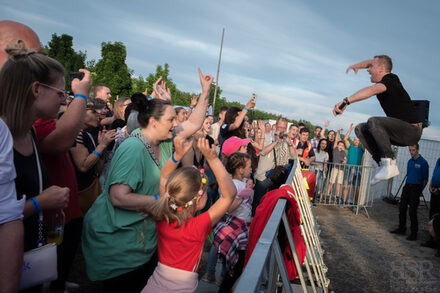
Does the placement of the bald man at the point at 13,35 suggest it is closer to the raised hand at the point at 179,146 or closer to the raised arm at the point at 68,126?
the raised arm at the point at 68,126

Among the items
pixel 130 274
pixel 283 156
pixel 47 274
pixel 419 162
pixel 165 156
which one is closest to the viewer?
pixel 47 274

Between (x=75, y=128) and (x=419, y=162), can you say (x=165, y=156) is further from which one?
(x=419, y=162)

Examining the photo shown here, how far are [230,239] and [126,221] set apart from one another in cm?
140

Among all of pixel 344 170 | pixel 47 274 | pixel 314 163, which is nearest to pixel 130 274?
pixel 47 274

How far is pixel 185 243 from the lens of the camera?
226 centimetres

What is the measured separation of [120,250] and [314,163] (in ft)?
28.0

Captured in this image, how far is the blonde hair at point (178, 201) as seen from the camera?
2.25 m

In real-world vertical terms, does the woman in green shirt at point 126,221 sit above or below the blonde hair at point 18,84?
below

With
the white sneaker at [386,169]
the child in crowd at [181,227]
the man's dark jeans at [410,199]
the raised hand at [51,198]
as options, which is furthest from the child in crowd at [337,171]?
the raised hand at [51,198]

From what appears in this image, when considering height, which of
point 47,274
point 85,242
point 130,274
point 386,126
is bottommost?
point 130,274

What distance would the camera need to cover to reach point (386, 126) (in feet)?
13.8

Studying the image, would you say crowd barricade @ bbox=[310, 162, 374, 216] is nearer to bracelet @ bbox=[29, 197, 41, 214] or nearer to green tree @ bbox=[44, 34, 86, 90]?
bracelet @ bbox=[29, 197, 41, 214]

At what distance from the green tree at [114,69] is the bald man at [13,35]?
30951 millimetres

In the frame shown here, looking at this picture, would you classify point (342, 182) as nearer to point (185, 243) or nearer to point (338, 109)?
point (338, 109)
